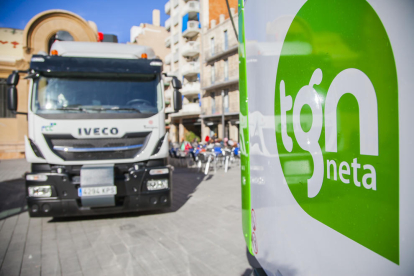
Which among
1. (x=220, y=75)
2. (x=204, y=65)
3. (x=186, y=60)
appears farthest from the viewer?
(x=186, y=60)

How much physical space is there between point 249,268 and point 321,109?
273cm

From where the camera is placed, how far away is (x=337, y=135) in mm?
1002

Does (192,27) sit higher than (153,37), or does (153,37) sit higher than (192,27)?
(153,37)

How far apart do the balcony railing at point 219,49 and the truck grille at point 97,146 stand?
25982 millimetres

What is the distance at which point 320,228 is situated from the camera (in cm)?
116

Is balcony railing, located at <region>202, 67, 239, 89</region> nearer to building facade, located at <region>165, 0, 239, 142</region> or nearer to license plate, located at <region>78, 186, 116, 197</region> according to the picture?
building facade, located at <region>165, 0, 239, 142</region>

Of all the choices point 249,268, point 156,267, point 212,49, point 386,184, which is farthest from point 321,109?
point 212,49

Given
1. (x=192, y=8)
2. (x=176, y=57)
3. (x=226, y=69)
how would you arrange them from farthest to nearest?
(x=176, y=57)
(x=192, y=8)
(x=226, y=69)

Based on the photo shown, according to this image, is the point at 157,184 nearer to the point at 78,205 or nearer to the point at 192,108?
the point at 78,205

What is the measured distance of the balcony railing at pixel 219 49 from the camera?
30.5m

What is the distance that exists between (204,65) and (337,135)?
3659 cm

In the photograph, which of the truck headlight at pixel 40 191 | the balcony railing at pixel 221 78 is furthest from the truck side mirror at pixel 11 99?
the balcony railing at pixel 221 78

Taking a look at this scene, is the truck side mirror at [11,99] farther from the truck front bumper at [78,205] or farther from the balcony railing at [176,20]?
the balcony railing at [176,20]

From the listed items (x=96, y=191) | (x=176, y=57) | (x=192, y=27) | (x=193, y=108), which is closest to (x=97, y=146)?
(x=96, y=191)
